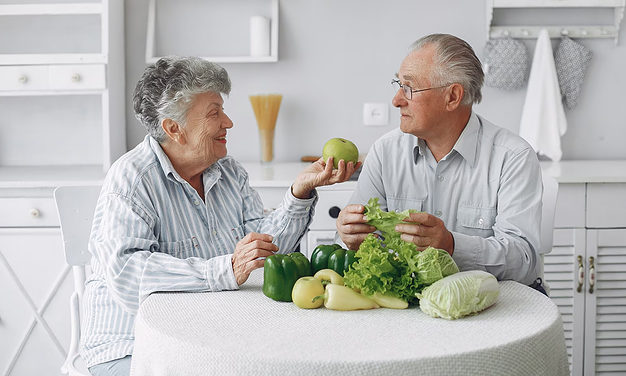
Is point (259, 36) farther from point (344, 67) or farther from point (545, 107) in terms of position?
point (545, 107)

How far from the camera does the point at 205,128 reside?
1979mm

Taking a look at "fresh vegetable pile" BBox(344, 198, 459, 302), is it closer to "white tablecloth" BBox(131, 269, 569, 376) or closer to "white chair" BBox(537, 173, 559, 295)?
"white tablecloth" BBox(131, 269, 569, 376)

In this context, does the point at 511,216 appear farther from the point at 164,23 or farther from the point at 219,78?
the point at 164,23

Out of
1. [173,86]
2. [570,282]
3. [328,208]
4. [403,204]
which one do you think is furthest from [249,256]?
[570,282]

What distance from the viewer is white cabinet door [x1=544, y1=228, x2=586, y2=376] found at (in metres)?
3.07

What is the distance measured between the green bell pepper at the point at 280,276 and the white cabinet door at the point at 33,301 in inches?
67.2

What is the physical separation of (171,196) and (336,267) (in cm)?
50

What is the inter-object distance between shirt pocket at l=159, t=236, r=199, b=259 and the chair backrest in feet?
1.66

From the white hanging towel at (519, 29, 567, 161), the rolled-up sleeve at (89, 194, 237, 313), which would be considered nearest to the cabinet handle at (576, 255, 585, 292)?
the white hanging towel at (519, 29, 567, 161)

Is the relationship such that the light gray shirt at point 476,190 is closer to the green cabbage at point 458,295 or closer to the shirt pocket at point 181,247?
the green cabbage at point 458,295

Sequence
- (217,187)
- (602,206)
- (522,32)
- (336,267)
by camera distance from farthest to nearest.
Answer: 1. (522,32)
2. (602,206)
3. (217,187)
4. (336,267)

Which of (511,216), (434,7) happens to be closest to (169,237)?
(511,216)

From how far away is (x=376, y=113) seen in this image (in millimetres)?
3650

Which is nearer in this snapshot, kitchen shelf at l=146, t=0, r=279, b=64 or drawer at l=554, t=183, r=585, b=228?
Answer: drawer at l=554, t=183, r=585, b=228
